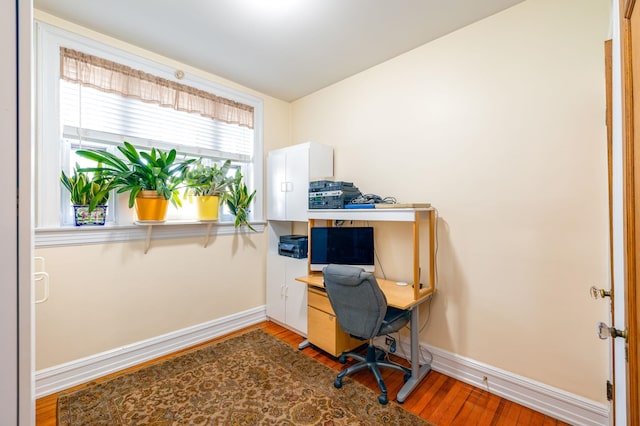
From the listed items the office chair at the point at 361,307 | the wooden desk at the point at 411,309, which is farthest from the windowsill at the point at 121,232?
the office chair at the point at 361,307

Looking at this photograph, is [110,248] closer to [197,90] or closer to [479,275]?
[197,90]

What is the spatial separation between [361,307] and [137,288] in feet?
6.38

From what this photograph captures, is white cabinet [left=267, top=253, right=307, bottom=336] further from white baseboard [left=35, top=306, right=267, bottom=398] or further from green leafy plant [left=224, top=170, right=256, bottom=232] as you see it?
green leafy plant [left=224, top=170, right=256, bottom=232]

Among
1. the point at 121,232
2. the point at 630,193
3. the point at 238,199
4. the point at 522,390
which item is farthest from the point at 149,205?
the point at 522,390

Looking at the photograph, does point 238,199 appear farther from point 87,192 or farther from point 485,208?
point 485,208

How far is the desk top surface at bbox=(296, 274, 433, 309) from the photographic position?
197 cm

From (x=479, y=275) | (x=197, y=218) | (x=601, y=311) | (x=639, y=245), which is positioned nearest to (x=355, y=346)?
(x=479, y=275)

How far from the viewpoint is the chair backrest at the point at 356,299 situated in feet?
6.18

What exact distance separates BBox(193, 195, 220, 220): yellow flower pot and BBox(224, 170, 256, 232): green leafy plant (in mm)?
205

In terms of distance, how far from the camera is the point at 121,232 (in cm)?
234

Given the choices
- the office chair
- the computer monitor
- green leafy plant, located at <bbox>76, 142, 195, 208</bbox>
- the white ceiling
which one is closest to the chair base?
the office chair

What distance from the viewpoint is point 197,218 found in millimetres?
2760

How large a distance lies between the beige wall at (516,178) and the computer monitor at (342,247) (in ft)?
0.94

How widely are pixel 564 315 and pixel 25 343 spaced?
8.20 ft
